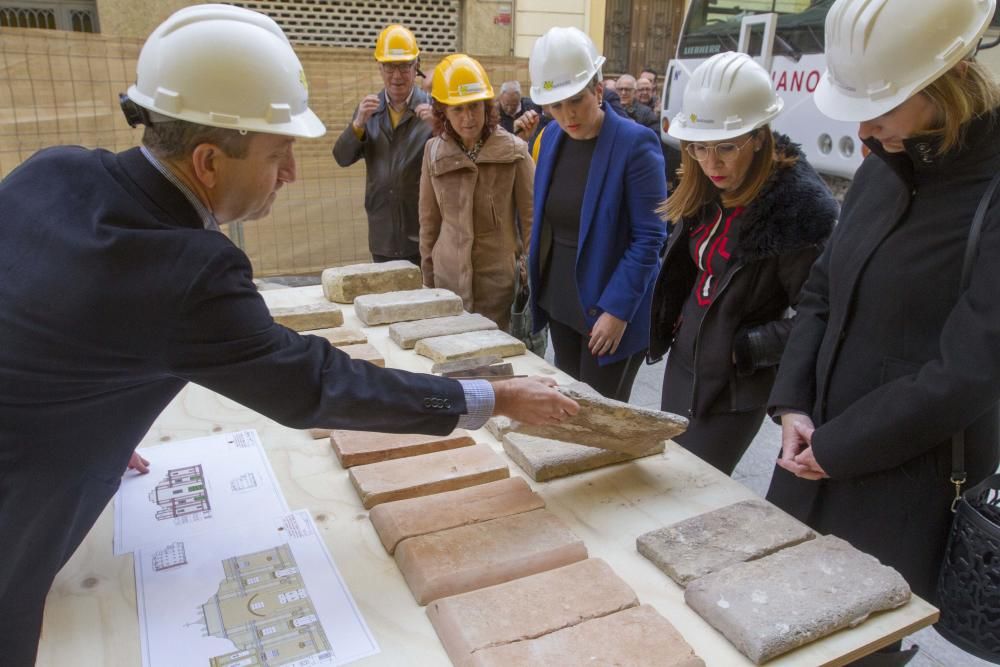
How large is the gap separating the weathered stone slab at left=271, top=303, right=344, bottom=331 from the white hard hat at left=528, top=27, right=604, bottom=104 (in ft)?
3.58

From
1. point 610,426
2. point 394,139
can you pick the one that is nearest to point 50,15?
point 394,139

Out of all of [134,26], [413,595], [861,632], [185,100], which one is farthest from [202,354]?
[134,26]

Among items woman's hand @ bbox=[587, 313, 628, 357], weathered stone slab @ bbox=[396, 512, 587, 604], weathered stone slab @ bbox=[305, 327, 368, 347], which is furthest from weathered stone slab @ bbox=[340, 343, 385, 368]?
weathered stone slab @ bbox=[396, 512, 587, 604]

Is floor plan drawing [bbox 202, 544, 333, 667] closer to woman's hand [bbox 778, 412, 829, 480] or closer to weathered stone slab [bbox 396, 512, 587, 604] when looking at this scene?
weathered stone slab [bbox 396, 512, 587, 604]

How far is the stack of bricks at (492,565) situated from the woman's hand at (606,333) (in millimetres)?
950

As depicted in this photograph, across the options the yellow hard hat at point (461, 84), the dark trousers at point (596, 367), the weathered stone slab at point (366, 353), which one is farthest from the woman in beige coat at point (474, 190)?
the weathered stone slab at point (366, 353)

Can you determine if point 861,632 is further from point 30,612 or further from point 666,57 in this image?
point 666,57

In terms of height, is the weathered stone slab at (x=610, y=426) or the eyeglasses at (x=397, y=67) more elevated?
the eyeglasses at (x=397, y=67)

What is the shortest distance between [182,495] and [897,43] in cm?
177

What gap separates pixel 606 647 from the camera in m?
1.19

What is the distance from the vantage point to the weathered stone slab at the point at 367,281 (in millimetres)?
3098

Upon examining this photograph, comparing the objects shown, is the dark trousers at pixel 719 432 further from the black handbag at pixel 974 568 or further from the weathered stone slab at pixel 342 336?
the weathered stone slab at pixel 342 336

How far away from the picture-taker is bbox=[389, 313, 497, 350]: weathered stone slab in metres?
2.57

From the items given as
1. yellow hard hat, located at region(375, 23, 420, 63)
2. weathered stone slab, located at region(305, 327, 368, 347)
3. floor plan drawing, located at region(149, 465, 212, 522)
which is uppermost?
yellow hard hat, located at region(375, 23, 420, 63)
